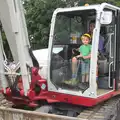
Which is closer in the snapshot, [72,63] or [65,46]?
[72,63]

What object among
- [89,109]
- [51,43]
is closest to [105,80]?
[89,109]

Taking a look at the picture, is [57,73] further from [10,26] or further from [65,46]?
[10,26]

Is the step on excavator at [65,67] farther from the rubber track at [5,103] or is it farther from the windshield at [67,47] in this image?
the rubber track at [5,103]

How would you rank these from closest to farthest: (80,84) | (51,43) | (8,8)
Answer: (8,8) < (80,84) < (51,43)

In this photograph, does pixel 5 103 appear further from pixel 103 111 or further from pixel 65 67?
pixel 103 111

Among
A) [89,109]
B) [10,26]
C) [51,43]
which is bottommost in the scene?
[89,109]

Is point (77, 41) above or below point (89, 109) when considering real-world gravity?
above

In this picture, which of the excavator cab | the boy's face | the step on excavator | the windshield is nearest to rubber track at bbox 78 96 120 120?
the step on excavator

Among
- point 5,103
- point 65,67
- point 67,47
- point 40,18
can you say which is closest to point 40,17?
point 40,18

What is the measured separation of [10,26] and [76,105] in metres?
1.74

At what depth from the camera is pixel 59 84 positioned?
4.98 metres

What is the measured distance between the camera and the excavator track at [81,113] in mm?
4152

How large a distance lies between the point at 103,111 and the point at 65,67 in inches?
39.0

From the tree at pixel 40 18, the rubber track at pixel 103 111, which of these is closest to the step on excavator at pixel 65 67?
the rubber track at pixel 103 111
